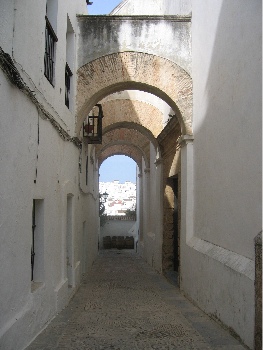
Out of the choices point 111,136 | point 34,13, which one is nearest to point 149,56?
point 34,13

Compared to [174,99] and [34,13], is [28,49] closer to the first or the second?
[34,13]

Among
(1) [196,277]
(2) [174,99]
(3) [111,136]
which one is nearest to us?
(1) [196,277]

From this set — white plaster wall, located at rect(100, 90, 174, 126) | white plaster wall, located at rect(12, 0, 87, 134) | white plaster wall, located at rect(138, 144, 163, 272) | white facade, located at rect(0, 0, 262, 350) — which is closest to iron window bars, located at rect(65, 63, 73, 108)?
white facade, located at rect(0, 0, 262, 350)

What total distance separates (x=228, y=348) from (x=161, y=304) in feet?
9.72

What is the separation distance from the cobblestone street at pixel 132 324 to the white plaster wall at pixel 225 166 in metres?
0.31

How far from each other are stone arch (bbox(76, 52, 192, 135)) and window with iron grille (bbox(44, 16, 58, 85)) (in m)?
2.29

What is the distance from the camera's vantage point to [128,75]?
30.0ft

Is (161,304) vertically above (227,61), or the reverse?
(227,61)

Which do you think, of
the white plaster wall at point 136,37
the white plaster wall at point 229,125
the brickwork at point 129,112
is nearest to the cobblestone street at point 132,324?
the white plaster wall at point 229,125

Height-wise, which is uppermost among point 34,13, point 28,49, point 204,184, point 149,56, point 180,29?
point 180,29

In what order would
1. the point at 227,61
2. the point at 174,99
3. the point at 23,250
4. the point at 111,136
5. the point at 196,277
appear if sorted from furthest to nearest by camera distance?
the point at 111,136
the point at 174,99
the point at 196,277
the point at 227,61
the point at 23,250

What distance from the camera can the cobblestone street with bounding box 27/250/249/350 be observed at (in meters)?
4.90

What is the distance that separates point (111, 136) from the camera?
56.2 feet

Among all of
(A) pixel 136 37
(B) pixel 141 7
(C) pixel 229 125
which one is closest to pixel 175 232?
(A) pixel 136 37
